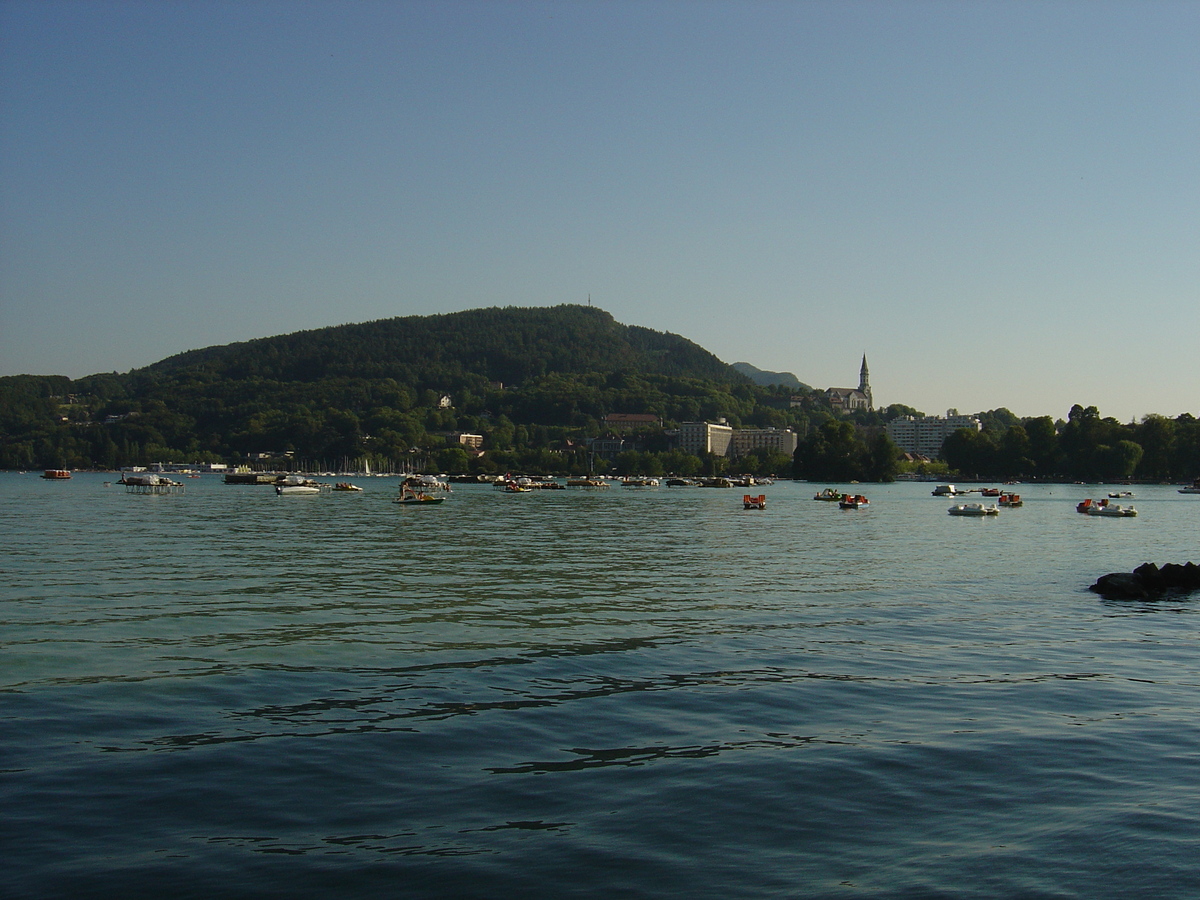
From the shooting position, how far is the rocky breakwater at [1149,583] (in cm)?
3172

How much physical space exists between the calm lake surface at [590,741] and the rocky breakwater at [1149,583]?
3.60ft

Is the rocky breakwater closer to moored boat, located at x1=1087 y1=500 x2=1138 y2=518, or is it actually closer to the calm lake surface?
the calm lake surface

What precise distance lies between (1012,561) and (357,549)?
97.0 ft

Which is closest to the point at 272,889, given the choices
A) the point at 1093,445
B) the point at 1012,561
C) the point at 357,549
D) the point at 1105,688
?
the point at 1105,688

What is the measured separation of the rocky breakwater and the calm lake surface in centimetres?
110

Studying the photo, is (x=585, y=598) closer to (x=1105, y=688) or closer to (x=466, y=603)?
(x=466, y=603)

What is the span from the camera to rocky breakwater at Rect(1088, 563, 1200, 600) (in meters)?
31.7

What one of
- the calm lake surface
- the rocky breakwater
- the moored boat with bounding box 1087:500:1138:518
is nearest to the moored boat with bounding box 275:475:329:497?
the moored boat with bounding box 1087:500:1138:518

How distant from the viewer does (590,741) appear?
13.5 meters

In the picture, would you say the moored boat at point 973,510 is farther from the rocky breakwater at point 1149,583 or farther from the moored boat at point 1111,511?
the rocky breakwater at point 1149,583

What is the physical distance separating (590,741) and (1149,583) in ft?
88.9

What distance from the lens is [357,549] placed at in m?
46.2

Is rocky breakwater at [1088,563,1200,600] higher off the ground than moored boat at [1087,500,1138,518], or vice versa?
moored boat at [1087,500,1138,518]

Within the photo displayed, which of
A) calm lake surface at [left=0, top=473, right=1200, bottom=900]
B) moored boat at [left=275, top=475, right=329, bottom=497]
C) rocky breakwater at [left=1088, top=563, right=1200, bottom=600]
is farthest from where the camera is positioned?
moored boat at [left=275, top=475, right=329, bottom=497]
